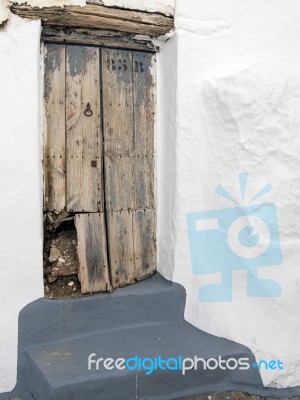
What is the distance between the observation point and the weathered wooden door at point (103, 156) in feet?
10.8

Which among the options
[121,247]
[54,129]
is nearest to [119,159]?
[54,129]

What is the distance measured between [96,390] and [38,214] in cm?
116

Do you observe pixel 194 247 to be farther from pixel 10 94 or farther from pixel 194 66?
pixel 10 94

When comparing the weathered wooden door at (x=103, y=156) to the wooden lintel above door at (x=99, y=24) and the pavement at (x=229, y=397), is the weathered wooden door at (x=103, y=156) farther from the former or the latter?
the pavement at (x=229, y=397)

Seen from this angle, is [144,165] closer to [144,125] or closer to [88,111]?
[144,125]

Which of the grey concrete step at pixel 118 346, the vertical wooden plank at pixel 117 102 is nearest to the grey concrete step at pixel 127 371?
the grey concrete step at pixel 118 346

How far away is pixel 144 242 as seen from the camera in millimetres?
3598

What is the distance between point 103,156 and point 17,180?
0.70 m

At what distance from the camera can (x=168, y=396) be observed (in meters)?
3.00

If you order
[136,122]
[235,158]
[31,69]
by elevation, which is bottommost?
[235,158]

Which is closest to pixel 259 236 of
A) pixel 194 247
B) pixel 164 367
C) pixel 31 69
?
pixel 194 247

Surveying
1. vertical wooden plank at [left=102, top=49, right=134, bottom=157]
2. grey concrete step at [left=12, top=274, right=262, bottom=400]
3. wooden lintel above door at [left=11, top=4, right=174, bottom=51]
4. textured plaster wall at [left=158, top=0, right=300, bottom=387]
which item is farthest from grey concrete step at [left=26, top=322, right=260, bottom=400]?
wooden lintel above door at [left=11, top=4, right=174, bottom=51]

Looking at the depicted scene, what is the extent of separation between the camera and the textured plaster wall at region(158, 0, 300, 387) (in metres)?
3.21

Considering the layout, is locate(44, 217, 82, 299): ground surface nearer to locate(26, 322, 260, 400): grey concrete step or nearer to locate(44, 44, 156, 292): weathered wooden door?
locate(44, 44, 156, 292): weathered wooden door
